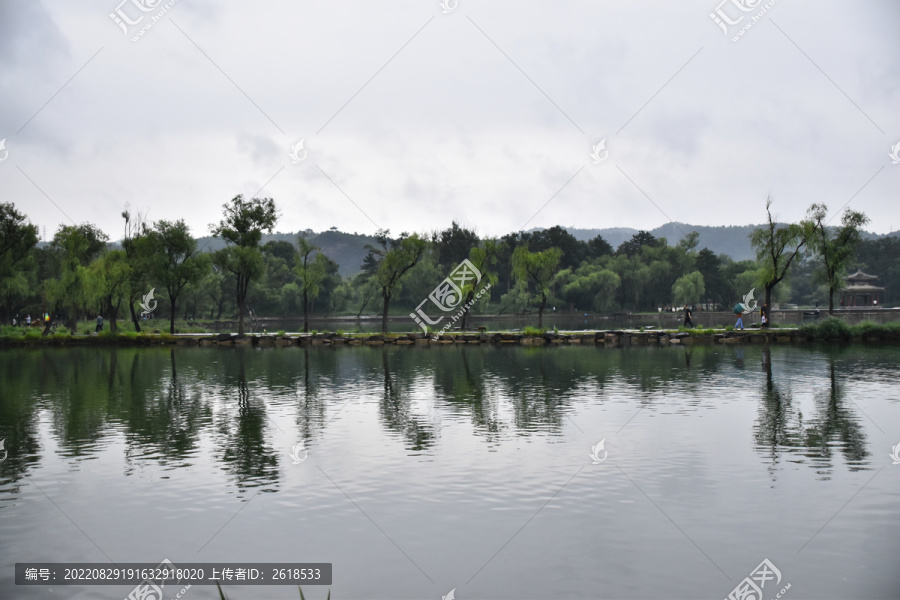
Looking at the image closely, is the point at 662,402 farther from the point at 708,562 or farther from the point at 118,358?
the point at 118,358

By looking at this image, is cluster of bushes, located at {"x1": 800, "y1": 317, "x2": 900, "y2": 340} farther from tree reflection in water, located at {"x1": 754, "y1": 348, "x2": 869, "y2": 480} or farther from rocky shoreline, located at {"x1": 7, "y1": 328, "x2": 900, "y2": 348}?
tree reflection in water, located at {"x1": 754, "y1": 348, "x2": 869, "y2": 480}

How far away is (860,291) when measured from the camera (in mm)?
101062

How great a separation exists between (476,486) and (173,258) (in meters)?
52.0

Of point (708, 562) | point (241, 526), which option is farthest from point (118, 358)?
point (708, 562)

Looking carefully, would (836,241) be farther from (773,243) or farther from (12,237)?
(12,237)

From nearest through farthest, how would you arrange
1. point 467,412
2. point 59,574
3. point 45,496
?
1. point 59,574
2. point 45,496
3. point 467,412

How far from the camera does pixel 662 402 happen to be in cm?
2252

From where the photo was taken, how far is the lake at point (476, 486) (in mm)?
9969

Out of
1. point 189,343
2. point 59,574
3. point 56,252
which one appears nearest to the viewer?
point 59,574

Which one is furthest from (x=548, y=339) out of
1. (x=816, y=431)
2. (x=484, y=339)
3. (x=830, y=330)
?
(x=816, y=431)

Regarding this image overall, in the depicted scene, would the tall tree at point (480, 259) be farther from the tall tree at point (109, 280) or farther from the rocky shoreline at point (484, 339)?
the tall tree at point (109, 280)

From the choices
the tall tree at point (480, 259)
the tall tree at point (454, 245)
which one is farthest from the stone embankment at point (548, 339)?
the tall tree at point (454, 245)

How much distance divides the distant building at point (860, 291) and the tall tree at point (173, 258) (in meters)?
81.7

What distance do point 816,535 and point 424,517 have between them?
5722 millimetres
